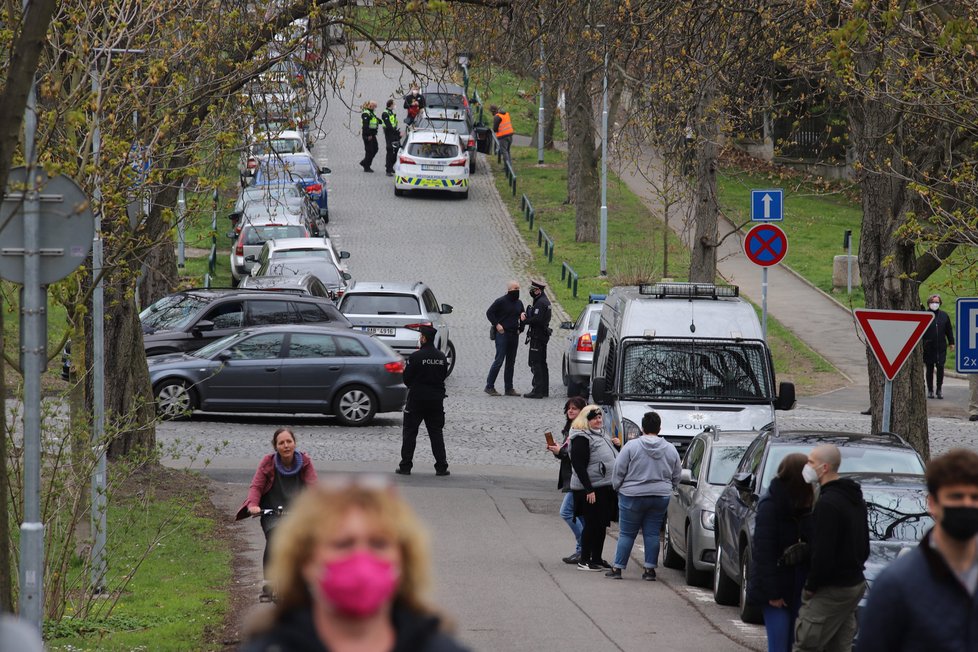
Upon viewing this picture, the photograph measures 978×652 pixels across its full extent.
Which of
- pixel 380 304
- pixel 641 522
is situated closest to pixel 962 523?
pixel 641 522

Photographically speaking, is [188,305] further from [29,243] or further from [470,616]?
[29,243]

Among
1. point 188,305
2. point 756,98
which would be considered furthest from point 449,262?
point 756,98

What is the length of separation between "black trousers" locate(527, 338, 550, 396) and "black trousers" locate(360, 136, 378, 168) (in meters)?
25.8

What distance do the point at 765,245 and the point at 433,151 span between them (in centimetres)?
2864

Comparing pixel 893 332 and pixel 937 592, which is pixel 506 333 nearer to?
pixel 893 332

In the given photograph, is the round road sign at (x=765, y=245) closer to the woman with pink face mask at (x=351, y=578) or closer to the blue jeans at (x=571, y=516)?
the blue jeans at (x=571, y=516)

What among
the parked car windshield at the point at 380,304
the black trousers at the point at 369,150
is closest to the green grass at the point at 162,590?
the parked car windshield at the point at 380,304

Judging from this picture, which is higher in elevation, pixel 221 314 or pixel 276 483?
pixel 221 314

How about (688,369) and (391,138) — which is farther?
(391,138)

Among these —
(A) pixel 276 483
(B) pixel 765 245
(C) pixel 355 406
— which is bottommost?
(C) pixel 355 406

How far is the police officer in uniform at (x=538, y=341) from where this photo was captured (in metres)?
24.3

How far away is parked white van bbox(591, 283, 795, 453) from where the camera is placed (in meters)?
16.6

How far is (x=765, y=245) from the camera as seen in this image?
19.1 m

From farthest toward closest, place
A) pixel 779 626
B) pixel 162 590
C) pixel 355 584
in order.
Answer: pixel 162 590
pixel 779 626
pixel 355 584
